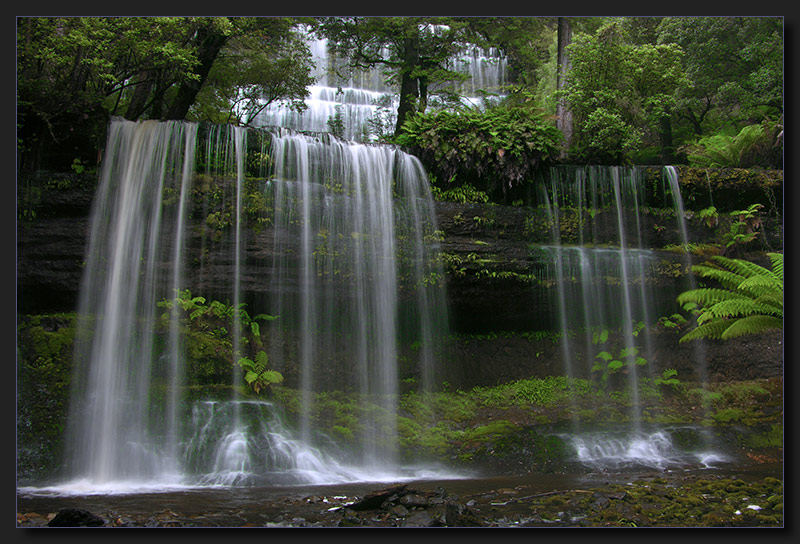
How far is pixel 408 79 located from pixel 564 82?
3.34 meters

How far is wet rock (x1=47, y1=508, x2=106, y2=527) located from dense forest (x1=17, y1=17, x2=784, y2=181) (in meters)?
5.21

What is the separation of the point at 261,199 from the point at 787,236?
7.01 meters

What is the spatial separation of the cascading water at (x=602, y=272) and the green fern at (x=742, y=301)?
2.68 feet

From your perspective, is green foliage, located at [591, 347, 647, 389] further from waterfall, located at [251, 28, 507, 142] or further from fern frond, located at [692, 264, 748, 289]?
waterfall, located at [251, 28, 507, 142]

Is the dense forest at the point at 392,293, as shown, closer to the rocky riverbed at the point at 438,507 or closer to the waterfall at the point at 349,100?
the rocky riverbed at the point at 438,507

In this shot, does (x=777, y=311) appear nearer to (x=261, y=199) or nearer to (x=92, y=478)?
(x=261, y=199)

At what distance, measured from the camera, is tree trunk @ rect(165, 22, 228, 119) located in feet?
30.2

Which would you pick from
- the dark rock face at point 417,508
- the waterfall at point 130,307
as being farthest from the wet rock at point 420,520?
the waterfall at point 130,307

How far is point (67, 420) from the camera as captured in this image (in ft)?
22.2

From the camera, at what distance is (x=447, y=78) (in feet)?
36.5

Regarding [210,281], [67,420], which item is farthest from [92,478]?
[210,281]

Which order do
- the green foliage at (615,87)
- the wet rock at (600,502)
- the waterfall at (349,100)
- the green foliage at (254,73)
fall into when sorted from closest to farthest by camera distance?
the wet rock at (600,502), the green foliage at (615,87), the green foliage at (254,73), the waterfall at (349,100)

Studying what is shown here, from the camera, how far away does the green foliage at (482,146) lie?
9055 millimetres

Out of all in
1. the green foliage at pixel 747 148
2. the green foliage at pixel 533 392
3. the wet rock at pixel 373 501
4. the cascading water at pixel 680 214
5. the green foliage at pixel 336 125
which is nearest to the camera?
the wet rock at pixel 373 501
